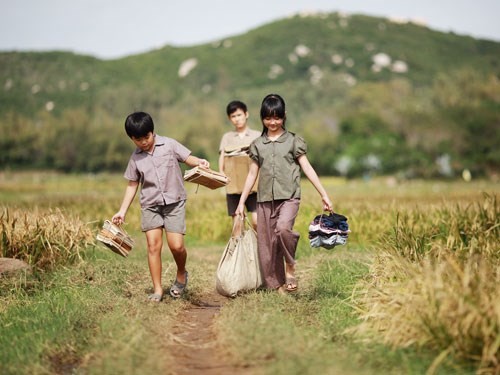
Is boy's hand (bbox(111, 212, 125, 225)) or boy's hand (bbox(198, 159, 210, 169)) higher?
boy's hand (bbox(198, 159, 210, 169))

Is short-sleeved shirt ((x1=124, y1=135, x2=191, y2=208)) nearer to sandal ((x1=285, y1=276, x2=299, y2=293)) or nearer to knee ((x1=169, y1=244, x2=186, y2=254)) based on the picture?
knee ((x1=169, y1=244, x2=186, y2=254))

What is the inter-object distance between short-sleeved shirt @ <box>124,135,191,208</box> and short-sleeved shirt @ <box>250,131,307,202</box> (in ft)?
2.83

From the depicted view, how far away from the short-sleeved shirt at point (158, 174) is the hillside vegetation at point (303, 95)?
56164mm

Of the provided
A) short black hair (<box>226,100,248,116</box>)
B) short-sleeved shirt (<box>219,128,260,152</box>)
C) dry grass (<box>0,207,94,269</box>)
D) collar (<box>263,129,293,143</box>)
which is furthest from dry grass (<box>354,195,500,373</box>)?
dry grass (<box>0,207,94,269</box>)

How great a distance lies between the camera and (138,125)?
6.05 meters

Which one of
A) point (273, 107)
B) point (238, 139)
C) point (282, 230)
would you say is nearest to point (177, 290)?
point (282, 230)

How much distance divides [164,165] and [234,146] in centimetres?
175

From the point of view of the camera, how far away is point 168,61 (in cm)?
15575

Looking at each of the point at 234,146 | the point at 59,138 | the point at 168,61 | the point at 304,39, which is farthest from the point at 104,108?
the point at 234,146

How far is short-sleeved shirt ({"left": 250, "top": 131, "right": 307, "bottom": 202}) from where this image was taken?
6.33 meters

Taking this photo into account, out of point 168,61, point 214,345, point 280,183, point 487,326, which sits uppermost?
point 168,61

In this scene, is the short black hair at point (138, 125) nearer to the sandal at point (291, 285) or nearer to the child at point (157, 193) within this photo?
the child at point (157, 193)

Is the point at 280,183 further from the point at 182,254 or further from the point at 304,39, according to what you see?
the point at 304,39

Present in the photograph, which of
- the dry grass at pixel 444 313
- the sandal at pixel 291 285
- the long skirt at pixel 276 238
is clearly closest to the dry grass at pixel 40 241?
the long skirt at pixel 276 238
